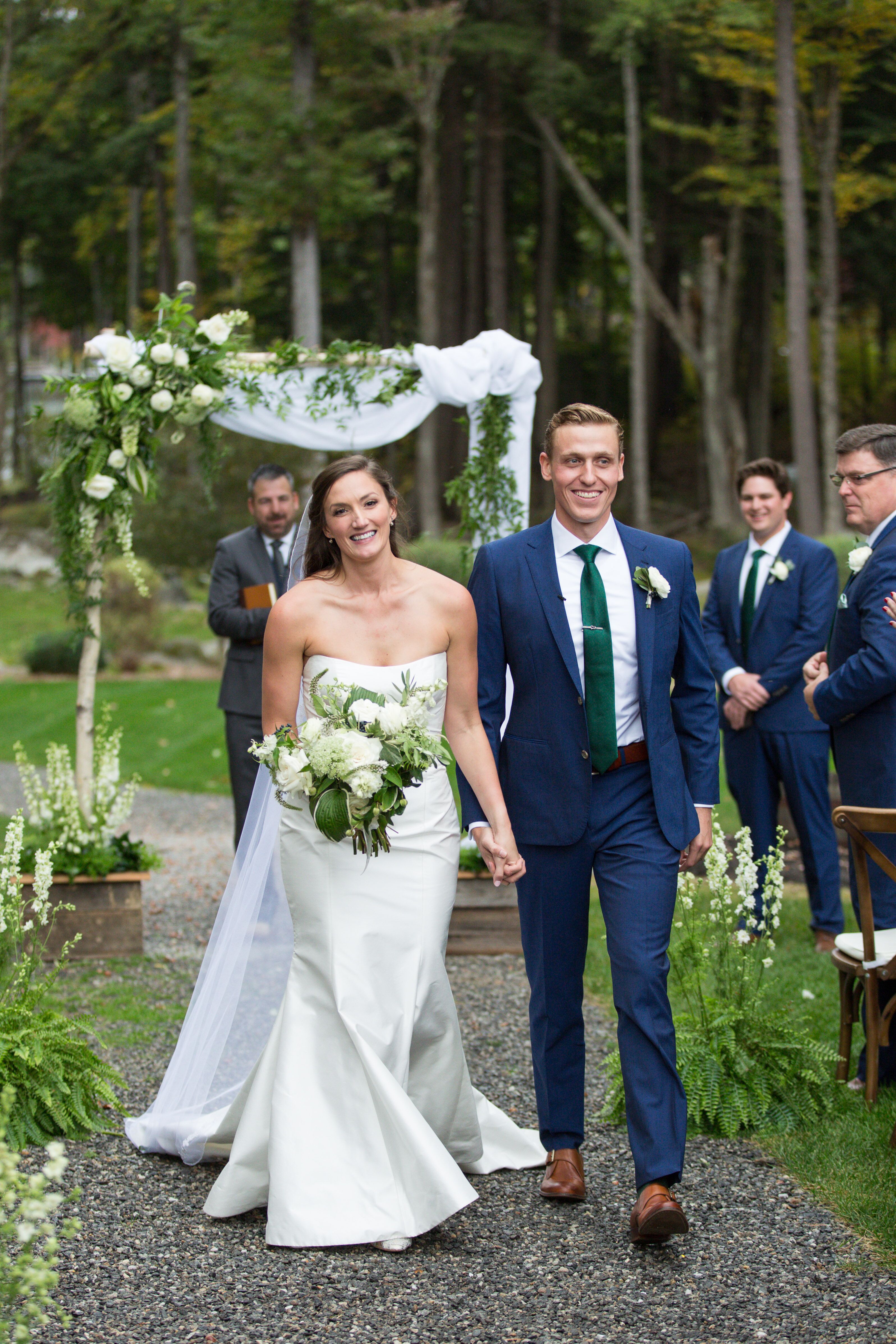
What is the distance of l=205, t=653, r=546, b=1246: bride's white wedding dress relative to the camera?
369 centimetres

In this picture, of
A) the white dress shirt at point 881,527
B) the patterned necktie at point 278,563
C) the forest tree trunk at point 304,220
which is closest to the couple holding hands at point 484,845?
the white dress shirt at point 881,527

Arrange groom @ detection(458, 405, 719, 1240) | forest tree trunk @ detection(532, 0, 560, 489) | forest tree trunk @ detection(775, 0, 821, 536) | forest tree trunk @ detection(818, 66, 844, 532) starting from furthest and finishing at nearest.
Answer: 1. forest tree trunk @ detection(532, 0, 560, 489)
2. forest tree trunk @ detection(818, 66, 844, 532)
3. forest tree trunk @ detection(775, 0, 821, 536)
4. groom @ detection(458, 405, 719, 1240)

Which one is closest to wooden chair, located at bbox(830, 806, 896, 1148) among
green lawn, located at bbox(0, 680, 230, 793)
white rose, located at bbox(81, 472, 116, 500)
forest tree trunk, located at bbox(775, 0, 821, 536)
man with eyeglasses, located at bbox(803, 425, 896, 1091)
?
man with eyeglasses, located at bbox(803, 425, 896, 1091)

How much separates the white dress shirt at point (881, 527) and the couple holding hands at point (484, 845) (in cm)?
130

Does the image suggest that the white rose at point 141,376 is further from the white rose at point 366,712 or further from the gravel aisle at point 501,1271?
the gravel aisle at point 501,1271

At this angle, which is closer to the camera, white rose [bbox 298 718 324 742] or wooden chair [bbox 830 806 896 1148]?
white rose [bbox 298 718 324 742]

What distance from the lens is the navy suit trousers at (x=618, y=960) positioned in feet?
12.1

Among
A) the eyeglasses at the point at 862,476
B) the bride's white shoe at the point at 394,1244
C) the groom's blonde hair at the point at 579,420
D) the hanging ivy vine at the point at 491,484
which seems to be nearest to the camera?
the bride's white shoe at the point at 394,1244

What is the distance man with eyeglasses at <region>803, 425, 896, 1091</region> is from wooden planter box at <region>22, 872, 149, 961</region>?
12.5 ft

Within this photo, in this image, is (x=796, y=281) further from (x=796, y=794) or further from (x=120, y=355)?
(x=120, y=355)

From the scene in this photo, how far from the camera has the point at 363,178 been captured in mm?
22969

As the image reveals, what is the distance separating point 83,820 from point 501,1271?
4.18 meters

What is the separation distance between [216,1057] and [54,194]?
32990mm

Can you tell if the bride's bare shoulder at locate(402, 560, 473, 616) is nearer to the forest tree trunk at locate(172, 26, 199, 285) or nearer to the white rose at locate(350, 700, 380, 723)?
the white rose at locate(350, 700, 380, 723)
